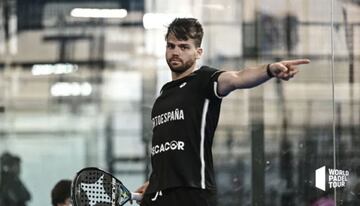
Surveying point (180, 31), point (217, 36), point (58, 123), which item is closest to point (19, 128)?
point (58, 123)

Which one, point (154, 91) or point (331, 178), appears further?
point (154, 91)

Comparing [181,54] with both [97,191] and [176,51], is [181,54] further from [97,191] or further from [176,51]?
[97,191]

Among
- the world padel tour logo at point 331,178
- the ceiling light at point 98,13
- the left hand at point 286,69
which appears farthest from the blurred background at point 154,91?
the left hand at point 286,69

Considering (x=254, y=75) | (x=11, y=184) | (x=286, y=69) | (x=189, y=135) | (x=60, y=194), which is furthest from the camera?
(x=11, y=184)

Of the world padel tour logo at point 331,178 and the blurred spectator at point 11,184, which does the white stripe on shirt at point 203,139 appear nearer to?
the world padel tour logo at point 331,178

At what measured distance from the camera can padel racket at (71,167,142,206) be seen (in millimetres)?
2791

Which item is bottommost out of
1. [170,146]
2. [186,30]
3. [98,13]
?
[170,146]

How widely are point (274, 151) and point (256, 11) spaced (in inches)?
34.7

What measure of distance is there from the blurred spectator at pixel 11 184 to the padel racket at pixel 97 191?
2.66 meters

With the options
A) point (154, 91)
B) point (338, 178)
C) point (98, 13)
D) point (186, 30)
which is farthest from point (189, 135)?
point (98, 13)

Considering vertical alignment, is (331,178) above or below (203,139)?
below

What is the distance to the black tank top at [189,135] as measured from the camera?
250 cm

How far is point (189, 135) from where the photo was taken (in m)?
2.50

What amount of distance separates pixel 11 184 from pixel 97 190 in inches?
107
